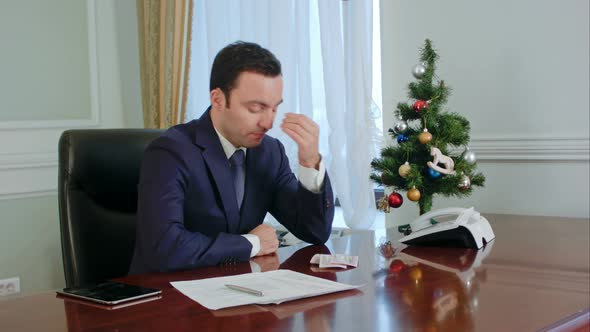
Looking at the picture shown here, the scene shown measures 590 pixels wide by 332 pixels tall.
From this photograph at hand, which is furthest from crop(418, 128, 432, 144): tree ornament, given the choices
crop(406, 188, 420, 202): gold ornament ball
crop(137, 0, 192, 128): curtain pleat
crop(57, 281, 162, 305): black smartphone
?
crop(137, 0, 192, 128): curtain pleat

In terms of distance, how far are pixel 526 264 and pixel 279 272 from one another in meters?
0.54

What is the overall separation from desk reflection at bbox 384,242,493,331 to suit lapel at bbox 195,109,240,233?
1.53ft

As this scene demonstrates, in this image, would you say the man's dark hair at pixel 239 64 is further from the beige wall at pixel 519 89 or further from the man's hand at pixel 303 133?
the beige wall at pixel 519 89

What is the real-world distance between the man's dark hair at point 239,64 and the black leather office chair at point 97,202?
345mm

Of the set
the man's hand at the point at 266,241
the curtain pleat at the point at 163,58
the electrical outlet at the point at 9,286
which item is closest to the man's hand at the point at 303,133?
the man's hand at the point at 266,241

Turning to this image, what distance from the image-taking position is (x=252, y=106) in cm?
192

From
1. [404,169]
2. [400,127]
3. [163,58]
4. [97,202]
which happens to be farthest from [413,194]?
[163,58]

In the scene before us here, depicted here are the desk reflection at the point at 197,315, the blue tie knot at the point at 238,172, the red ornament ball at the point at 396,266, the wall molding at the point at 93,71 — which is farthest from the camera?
the wall molding at the point at 93,71

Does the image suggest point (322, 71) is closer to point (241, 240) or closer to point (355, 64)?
point (355, 64)

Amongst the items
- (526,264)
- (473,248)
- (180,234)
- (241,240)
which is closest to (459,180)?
(473,248)

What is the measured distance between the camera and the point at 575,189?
219cm

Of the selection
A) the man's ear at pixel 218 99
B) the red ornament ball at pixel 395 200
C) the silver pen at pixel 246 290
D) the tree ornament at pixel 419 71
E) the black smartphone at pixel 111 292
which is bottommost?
the black smartphone at pixel 111 292

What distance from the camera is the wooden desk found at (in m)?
1.10

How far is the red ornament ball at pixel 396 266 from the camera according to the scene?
1.52m
